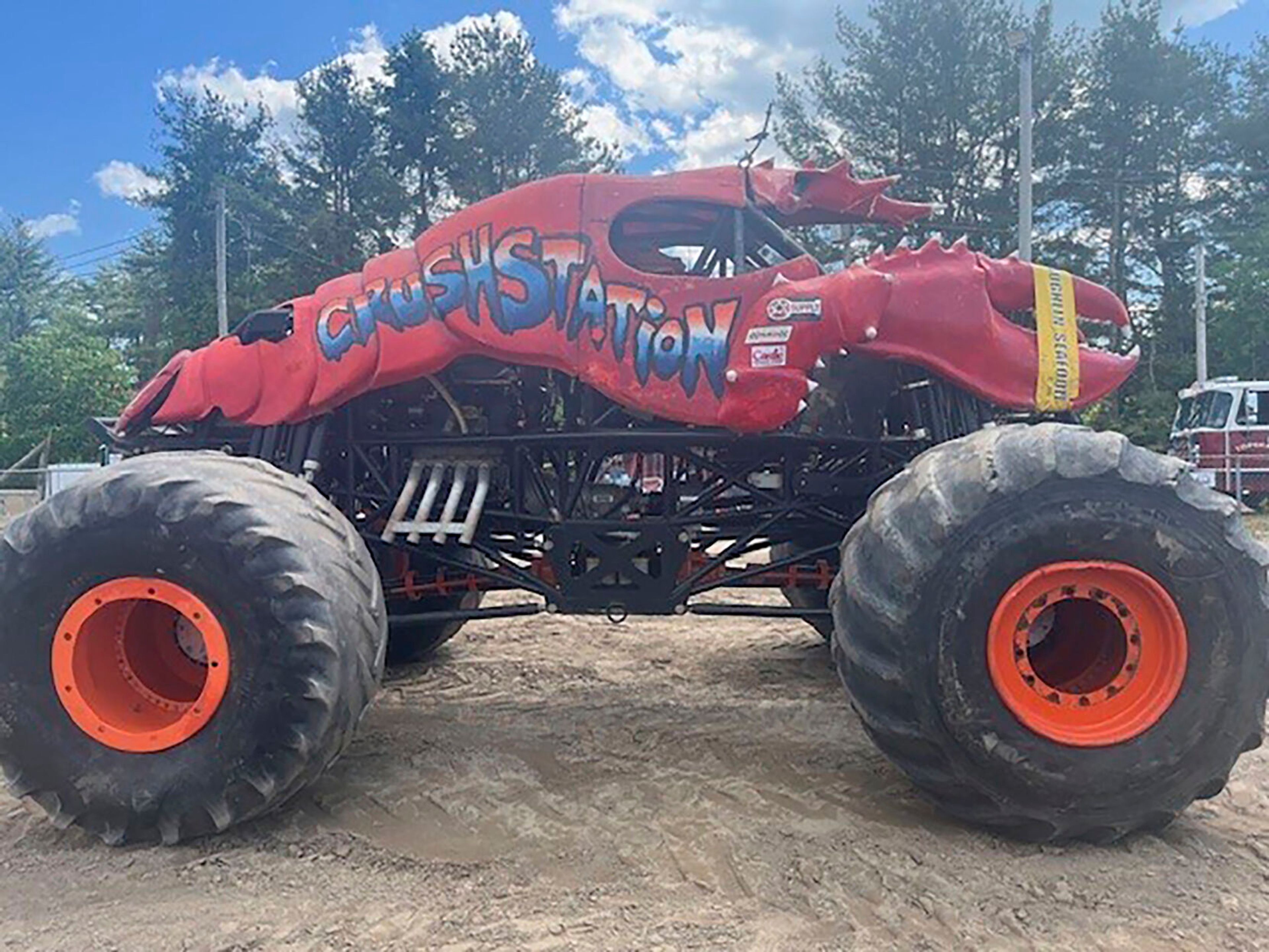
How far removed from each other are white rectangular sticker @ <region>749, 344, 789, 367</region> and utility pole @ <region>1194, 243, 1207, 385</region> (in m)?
22.4

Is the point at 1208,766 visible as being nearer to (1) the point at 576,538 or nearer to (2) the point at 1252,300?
(1) the point at 576,538

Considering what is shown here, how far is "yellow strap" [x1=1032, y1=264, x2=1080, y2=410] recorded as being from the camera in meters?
4.50

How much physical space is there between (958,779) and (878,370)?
2.11 meters

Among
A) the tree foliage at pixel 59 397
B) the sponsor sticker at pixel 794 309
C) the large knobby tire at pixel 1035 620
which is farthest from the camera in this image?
the tree foliage at pixel 59 397


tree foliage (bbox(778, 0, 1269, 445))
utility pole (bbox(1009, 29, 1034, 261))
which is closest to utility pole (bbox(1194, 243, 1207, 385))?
tree foliage (bbox(778, 0, 1269, 445))

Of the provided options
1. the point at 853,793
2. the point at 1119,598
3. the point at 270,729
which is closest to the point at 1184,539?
the point at 1119,598

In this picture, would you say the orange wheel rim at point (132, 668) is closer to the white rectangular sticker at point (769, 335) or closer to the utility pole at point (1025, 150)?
the white rectangular sticker at point (769, 335)

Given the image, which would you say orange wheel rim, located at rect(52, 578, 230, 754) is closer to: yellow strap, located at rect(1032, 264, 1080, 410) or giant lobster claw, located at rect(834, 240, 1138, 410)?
giant lobster claw, located at rect(834, 240, 1138, 410)

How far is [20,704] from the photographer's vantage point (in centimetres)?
367

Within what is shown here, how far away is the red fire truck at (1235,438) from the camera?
19516 millimetres

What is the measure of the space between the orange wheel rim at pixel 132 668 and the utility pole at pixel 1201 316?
79.4 feet

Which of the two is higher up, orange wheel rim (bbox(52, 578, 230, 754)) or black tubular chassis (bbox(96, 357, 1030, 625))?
black tubular chassis (bbox(96, 357, 1030, 625))

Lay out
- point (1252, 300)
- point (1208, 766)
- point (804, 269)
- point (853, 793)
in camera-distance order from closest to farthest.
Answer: point (1208, 766) → point (853, 793) → point (804, 269) → point (1252, 300)

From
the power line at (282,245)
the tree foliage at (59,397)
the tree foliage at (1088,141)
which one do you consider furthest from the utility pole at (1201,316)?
the tree foliage at (59,397)
